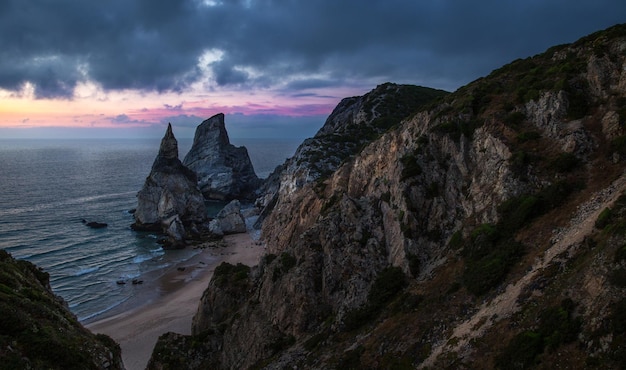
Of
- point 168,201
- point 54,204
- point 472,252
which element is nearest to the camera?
point 472,252

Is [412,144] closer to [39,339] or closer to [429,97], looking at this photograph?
[39,339]

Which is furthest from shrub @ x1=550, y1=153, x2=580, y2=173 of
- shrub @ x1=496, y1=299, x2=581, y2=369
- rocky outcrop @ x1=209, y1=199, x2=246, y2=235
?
rocky outcrop @ x1=209, y1=199, x2=246, y2=235

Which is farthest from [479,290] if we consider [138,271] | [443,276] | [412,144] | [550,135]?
[138,271]

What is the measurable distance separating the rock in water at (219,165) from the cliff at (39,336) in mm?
Result: 89291

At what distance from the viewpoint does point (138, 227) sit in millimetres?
76062

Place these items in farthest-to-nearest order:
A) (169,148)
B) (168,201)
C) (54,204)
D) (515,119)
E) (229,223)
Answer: (54,204)
(169,148)
(168,201)
(229,223)
(515,119)

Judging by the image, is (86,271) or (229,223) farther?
Result: (229,223)

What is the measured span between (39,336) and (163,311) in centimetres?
3024

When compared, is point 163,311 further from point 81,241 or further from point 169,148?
point 169,148

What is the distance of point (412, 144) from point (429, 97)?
6850 cm

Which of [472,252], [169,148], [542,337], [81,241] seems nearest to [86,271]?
[81,241]

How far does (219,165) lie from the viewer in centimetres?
11362

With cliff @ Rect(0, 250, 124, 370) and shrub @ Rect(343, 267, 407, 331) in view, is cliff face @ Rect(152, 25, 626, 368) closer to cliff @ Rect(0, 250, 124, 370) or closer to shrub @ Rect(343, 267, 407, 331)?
shrub @ Rect(343, 267, 407, 331)

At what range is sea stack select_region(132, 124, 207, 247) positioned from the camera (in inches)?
3029
